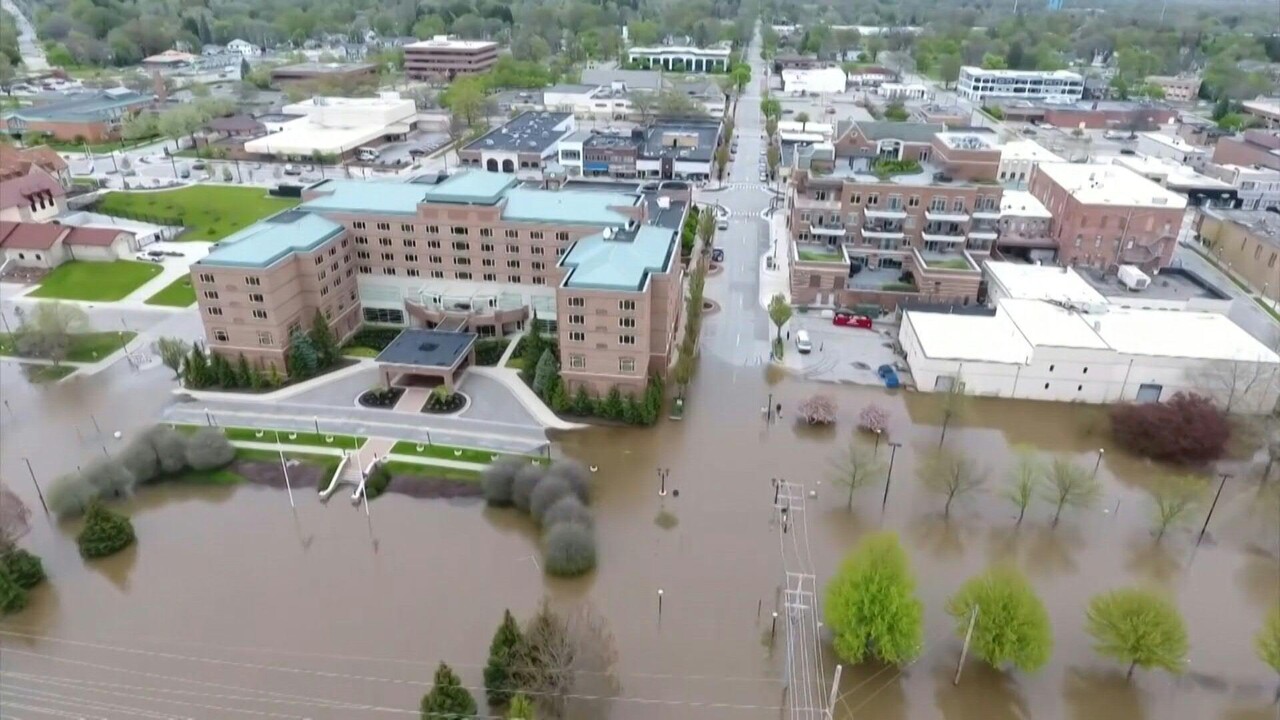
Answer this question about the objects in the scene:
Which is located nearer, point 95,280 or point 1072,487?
point 1072,487

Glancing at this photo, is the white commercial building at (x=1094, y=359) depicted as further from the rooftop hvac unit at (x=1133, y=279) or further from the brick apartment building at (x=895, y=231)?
the rooftop hvac unit at (x=1133, y=279)

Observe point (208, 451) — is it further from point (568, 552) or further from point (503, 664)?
point (503, 664)

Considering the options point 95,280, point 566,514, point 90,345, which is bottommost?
point 90,345

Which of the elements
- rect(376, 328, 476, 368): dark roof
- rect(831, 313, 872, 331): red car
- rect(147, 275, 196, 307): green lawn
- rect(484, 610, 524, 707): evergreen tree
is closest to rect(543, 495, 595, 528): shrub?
rect(484, 610, 524, 707): evergreen tree

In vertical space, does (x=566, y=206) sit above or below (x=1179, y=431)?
above

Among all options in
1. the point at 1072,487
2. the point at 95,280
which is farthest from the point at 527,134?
the point at 1072,487

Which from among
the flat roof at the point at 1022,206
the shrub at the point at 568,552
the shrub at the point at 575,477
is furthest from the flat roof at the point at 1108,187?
the shrub at the point at 568,552

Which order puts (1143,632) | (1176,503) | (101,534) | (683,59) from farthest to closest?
(683,59) < (1176,503) < (101,534) < (1143,632)
